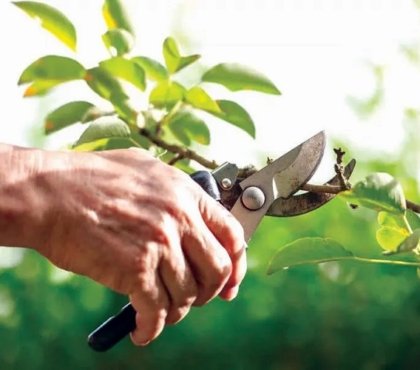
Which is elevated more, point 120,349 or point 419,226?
point 419,226

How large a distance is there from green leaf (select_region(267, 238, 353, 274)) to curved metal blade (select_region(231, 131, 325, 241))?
0.10 meters

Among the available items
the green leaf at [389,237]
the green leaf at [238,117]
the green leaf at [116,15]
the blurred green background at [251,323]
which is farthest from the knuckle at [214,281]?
the blurred green background at [251,323]

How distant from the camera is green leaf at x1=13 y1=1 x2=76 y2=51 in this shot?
54.5 inches

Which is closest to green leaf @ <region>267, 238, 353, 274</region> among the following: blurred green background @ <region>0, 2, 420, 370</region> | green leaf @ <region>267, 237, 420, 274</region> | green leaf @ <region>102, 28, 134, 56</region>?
green leaf @ <region>267, 237, 420, 274</region>

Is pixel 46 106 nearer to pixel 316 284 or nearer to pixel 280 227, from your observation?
pixel 280 227

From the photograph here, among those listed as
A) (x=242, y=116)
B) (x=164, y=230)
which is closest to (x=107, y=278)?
(x=164, y=230)

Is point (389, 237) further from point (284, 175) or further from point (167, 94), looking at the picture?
point (167, 94)

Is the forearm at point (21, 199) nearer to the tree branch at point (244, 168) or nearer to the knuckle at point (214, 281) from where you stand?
the knuckle at point (214, 281)

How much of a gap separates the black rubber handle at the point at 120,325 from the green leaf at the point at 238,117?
0.19 metres

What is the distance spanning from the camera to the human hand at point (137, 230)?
99 cm

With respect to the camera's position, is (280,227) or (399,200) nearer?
(399,200)

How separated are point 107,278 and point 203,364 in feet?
12.0

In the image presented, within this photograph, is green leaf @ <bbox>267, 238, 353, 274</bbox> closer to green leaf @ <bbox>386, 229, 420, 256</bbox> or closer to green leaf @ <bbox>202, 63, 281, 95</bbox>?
green leaf @ <bbox>386, 229, 420, 256</bbox>

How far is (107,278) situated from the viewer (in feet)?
3.27
